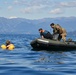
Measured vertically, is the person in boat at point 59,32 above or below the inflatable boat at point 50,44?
above

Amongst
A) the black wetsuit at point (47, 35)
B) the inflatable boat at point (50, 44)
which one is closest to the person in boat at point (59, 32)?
the black wetsuit at point (47, 35)

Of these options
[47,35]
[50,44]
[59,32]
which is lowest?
[50,44]

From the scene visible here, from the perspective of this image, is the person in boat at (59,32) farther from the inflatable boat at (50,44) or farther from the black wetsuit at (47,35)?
the inflatable boat at (50,44)

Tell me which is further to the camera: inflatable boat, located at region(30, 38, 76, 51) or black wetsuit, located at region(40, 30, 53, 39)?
black wetsuit, located at region(40, 30, 53, 39)

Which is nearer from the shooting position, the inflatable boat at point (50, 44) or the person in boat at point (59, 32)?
the inflatable boat at point (50, 44)

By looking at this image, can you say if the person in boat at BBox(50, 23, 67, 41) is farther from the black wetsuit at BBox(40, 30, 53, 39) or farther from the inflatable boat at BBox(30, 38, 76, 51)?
the inflatable boat at BBox(30, 38, 76, 51)

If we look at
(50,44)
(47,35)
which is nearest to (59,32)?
(47,35)

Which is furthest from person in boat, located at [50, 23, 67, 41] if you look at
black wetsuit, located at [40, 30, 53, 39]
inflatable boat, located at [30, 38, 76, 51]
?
inflatable boat, located at [30, 38, 76, 51]

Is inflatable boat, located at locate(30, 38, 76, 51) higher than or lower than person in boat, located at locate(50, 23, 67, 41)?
lower

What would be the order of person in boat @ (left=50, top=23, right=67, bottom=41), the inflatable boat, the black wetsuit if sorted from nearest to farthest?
the inflatable boat → the black wetsuit → person in boat @ (left=50, top=23, right=67, bottom=41)

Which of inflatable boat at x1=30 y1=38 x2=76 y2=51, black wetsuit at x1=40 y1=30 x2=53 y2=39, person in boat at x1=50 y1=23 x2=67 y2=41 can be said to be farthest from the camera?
person in boat at x1=50 y1=23 x2=67 y2=41

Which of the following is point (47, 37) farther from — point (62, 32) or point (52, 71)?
point (52, 71)

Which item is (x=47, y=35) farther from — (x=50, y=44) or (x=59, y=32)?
(x=59, y=32)

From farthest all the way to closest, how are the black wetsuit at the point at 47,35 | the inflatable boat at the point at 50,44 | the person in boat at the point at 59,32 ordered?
the person in boat at the point at 59,32, the black wetsuit at the point at 47,35, the inflatable boat at the point at 50,44
